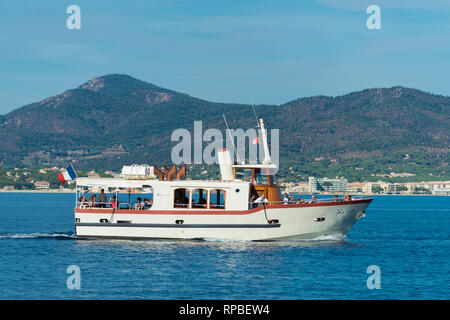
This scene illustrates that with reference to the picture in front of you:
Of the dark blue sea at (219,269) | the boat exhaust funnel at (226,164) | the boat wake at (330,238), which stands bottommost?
the dark blue sea at (219,269)

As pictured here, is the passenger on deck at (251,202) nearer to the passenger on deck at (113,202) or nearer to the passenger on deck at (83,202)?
the passenger on deck at (113,202)

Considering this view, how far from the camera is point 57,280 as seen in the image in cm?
3184

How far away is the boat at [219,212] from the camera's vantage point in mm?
41219

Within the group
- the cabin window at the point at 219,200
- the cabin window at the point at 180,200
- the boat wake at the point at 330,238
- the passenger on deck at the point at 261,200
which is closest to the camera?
the passenger on deck at the point at 261,200

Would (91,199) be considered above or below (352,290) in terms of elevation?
above

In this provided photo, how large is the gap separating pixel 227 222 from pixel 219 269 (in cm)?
732

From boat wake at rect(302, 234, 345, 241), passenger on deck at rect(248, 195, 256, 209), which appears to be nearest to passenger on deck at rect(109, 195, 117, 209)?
passenger on deck at rect(248, 195, 256, 209)

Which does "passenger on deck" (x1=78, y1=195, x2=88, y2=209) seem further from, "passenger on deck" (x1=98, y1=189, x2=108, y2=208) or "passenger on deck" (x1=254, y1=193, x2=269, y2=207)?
"passenger on deck" (x1=254, y1=193, x2=269, y2=207)

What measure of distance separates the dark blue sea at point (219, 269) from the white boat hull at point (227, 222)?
1.99ft

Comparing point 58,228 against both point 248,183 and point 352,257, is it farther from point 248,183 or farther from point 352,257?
point 352,257

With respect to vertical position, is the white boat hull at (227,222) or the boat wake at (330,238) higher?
the white boat hull at (227,222)

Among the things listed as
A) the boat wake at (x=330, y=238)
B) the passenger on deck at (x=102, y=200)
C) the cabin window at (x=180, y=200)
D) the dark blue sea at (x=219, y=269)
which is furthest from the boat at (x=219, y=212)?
the dark blue sea at (x=219, y=269)
